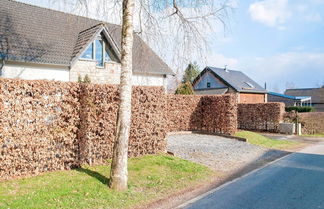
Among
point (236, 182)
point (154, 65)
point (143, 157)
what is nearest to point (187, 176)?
point (236, 182)

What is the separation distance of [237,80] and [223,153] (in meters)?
25.2

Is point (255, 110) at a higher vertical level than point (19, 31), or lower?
lower

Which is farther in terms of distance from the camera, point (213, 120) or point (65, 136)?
point (213, 120)

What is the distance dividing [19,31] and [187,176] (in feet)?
44.4

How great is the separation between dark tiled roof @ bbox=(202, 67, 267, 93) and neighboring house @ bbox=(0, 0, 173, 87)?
16.5m

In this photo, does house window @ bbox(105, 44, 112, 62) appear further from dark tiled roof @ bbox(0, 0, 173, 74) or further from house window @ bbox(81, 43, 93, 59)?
dark tiled roof @ bbox(0, 0, 173, 74)

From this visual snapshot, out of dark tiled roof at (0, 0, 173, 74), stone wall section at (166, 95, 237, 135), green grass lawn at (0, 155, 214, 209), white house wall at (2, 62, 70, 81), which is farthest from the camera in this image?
stone wall section at (166, 95, 237, 135)

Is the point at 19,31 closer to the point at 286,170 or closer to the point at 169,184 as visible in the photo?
the point at 169,184

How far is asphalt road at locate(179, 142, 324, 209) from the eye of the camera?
510 cm

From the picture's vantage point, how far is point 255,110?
1962cm

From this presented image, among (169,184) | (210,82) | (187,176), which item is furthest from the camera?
(210,82)

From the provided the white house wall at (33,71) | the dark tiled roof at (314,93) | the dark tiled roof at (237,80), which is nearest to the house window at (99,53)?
the white house wall at (33,71)

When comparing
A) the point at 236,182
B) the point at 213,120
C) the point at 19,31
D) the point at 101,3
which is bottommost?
the point at 236,182

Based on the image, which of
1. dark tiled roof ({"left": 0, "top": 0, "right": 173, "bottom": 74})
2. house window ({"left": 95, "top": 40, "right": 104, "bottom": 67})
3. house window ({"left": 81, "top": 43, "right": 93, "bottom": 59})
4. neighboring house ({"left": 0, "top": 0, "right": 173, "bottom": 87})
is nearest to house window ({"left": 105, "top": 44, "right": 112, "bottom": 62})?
neighboring house ({"left": 0, "top": 0, "right": 173, "bottom": 87})
